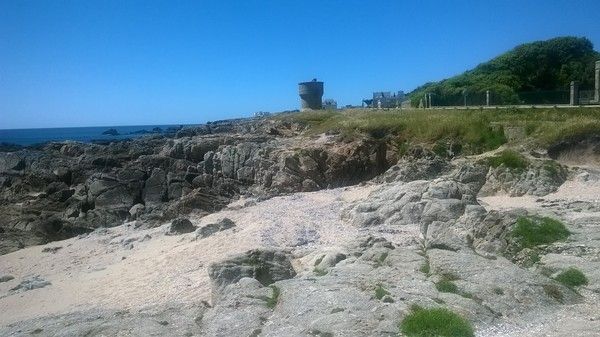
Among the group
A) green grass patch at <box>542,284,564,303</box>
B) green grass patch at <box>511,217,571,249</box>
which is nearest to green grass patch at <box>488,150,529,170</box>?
green grass patch at <box>511,217,571,249</box>

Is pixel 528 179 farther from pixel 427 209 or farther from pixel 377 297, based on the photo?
pixel 377 297

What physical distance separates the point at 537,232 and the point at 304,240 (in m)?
7.28

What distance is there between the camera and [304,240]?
17.3m

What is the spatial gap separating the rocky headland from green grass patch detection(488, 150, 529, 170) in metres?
0.07

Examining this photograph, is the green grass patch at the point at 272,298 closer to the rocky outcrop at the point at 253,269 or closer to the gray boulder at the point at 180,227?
the rocky outcrop at the point at 253,269

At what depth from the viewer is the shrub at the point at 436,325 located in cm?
831

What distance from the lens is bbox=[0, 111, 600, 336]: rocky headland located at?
9.63 m

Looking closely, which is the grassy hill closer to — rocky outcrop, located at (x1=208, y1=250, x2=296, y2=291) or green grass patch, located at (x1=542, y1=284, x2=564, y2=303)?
rocky outcrop, located at (x1=208, y1=250, x2=296, y2=291)

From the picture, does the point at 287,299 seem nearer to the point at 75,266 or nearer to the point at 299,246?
the point at 299,246

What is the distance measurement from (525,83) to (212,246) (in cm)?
4467

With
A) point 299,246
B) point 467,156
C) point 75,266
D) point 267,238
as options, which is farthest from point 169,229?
point 467,156

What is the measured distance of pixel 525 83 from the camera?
5269cm

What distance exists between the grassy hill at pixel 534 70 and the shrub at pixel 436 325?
40729 mm

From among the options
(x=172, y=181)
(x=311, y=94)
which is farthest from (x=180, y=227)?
(x=311, y=94)
